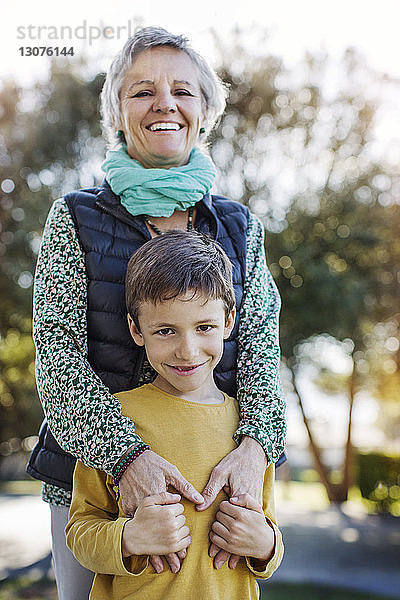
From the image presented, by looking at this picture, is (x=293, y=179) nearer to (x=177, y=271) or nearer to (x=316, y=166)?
(x=316, y=166)

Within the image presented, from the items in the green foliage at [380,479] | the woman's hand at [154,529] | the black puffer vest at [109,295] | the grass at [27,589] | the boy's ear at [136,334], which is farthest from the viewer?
the green foliage at [380,479]

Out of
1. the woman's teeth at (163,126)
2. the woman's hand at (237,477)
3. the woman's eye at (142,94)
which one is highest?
the woman's eye at (142,94)

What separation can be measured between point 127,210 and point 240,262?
338 mm

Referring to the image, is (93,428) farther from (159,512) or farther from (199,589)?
(199,589)

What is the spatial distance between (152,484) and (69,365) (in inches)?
13.8

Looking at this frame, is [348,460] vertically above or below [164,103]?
below

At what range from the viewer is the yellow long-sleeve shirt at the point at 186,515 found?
1.42 metres

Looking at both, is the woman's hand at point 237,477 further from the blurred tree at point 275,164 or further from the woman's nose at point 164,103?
the blurred tree at point 275,164

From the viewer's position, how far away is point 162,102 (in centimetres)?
177

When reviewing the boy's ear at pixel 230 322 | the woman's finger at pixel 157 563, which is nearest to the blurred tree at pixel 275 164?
the boy's ear at pixel 230 322

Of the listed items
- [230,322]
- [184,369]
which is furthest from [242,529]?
[230,322]

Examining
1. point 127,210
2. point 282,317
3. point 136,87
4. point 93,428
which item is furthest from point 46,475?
point 282,317

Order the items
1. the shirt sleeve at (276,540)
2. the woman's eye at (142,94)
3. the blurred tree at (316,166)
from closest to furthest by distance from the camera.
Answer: the shirt sleeve at (276,540)
the woman's eye at (142,94)
the blurred tree at (316,166)

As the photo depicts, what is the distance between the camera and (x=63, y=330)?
1.63 meters
